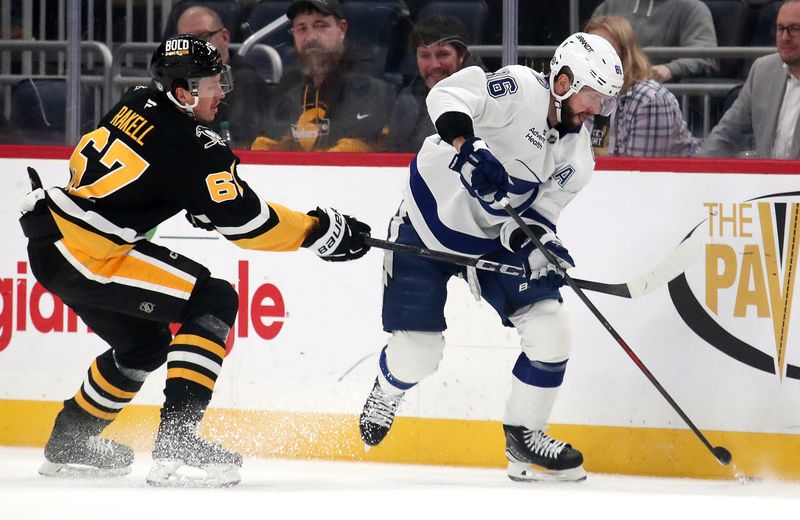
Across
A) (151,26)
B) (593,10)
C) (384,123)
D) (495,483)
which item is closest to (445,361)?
(495,483)

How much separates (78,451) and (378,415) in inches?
34.7

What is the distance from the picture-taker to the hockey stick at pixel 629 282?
148 inches

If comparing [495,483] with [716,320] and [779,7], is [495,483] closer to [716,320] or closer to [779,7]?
[716,320]

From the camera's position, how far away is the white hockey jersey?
366cm

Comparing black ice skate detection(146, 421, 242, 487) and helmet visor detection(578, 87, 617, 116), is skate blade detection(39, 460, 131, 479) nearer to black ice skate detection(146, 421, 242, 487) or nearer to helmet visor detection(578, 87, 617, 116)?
black ice skate detection(146, 421, 242, 487)

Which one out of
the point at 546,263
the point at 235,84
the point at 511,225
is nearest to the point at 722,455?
the point at 546,263

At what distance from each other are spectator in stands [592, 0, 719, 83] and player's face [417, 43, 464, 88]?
46 centimetres

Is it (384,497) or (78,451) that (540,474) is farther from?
(78,451)

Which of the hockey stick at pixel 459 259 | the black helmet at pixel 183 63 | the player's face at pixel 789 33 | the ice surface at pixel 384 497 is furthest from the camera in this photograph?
the player's face at pixel 789 33

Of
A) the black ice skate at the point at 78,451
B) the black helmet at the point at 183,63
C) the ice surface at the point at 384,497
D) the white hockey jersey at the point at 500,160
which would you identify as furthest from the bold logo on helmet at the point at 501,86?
the black ice skate at the point at 78,451

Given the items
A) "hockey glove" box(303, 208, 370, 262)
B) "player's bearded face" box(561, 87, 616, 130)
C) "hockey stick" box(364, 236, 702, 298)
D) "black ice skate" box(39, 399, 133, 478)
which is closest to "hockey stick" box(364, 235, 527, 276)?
"hockey stick" box(364, 236, 702, 298)

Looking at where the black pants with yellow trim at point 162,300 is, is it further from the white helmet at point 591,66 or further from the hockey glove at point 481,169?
the white helmet at point 591,66

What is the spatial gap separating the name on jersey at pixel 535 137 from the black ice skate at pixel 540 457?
0.84 m

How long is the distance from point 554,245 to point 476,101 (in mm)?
466
